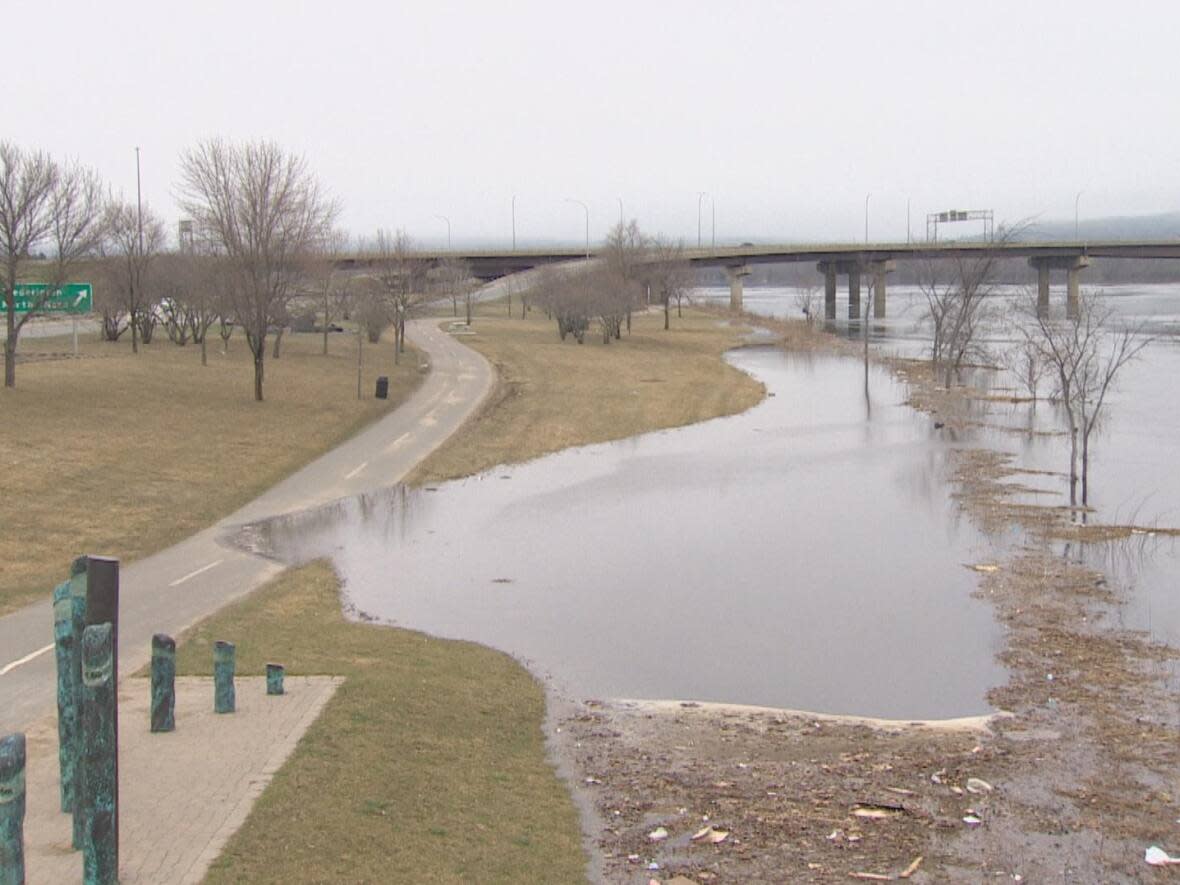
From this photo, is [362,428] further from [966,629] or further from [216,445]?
[966,629]

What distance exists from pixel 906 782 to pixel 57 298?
4285cm

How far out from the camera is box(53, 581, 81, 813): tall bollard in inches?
435

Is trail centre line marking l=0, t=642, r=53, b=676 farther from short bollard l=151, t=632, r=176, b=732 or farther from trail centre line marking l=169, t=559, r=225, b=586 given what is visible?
trail centre line marking l=169, t=559, r=225, b=586

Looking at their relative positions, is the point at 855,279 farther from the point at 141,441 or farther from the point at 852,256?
the point at 141,441

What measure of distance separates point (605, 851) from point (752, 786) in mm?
2337

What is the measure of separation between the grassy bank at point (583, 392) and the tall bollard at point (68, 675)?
2273 centimetres

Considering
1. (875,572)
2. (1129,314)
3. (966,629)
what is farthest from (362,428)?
(1129,314)

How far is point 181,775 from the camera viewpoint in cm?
1245

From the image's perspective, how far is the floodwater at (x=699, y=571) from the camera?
60.9 feet

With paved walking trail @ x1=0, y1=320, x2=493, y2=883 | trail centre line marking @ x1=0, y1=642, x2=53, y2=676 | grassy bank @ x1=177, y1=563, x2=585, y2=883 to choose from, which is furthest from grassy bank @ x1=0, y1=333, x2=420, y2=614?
grassy bank @ x1=177, y1=563, x2=585, y2=883

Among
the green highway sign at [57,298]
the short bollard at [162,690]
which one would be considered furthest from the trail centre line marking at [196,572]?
the green highway sign at [57,298]

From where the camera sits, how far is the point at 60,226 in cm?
4231

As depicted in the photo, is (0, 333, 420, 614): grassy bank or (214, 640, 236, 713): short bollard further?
(0, 333, 420, 614): grassy bank

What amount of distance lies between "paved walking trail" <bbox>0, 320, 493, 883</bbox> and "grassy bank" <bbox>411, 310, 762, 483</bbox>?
38.7ft
